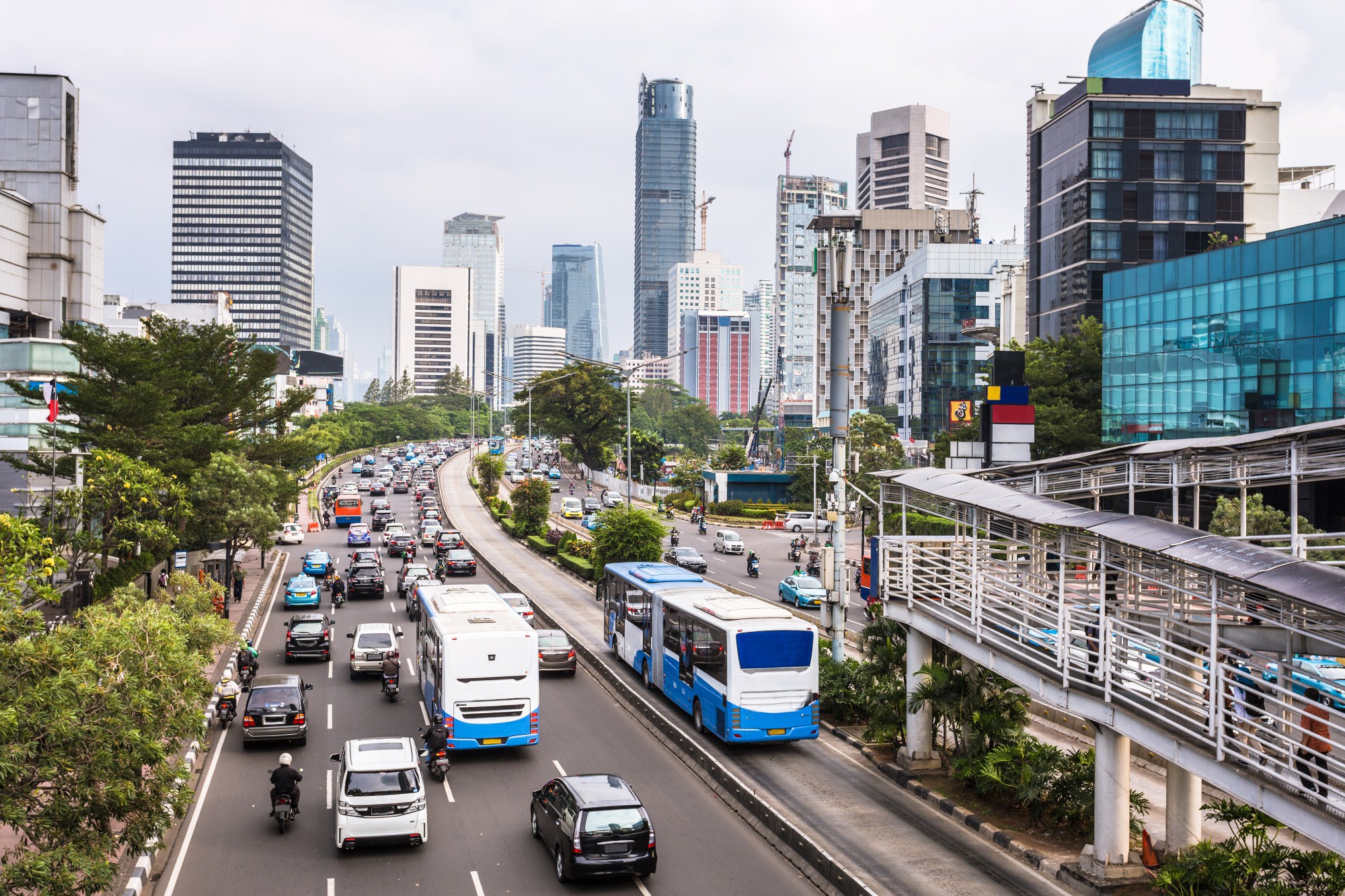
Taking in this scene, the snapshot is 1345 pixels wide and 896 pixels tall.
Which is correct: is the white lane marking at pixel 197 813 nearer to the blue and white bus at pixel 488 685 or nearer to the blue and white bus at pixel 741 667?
the blue and white bus at pixel 488 685

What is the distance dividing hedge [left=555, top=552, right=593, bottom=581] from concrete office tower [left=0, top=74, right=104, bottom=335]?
30.1 metres

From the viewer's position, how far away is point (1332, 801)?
1181 centimetres

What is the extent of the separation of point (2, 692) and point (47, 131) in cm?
6391

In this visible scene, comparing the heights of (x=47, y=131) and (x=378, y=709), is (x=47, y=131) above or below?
above

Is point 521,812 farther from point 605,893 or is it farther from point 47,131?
point 47,131

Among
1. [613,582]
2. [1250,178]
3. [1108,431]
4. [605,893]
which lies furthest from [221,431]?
[1250,178]

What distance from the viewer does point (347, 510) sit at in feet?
265

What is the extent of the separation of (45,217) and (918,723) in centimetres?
5953

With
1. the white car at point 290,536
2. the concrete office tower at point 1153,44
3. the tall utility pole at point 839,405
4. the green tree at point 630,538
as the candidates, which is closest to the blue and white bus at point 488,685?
the tall utility pole at point 839,405

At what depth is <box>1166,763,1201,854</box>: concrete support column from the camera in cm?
1628

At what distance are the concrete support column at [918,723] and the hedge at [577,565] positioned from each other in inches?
1320

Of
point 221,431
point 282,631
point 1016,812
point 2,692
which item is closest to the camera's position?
point 2,692

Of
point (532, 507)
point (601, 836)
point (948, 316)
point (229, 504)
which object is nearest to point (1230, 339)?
point (532, 507)

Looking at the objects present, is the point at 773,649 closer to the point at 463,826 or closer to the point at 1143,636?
the point at 463,826
